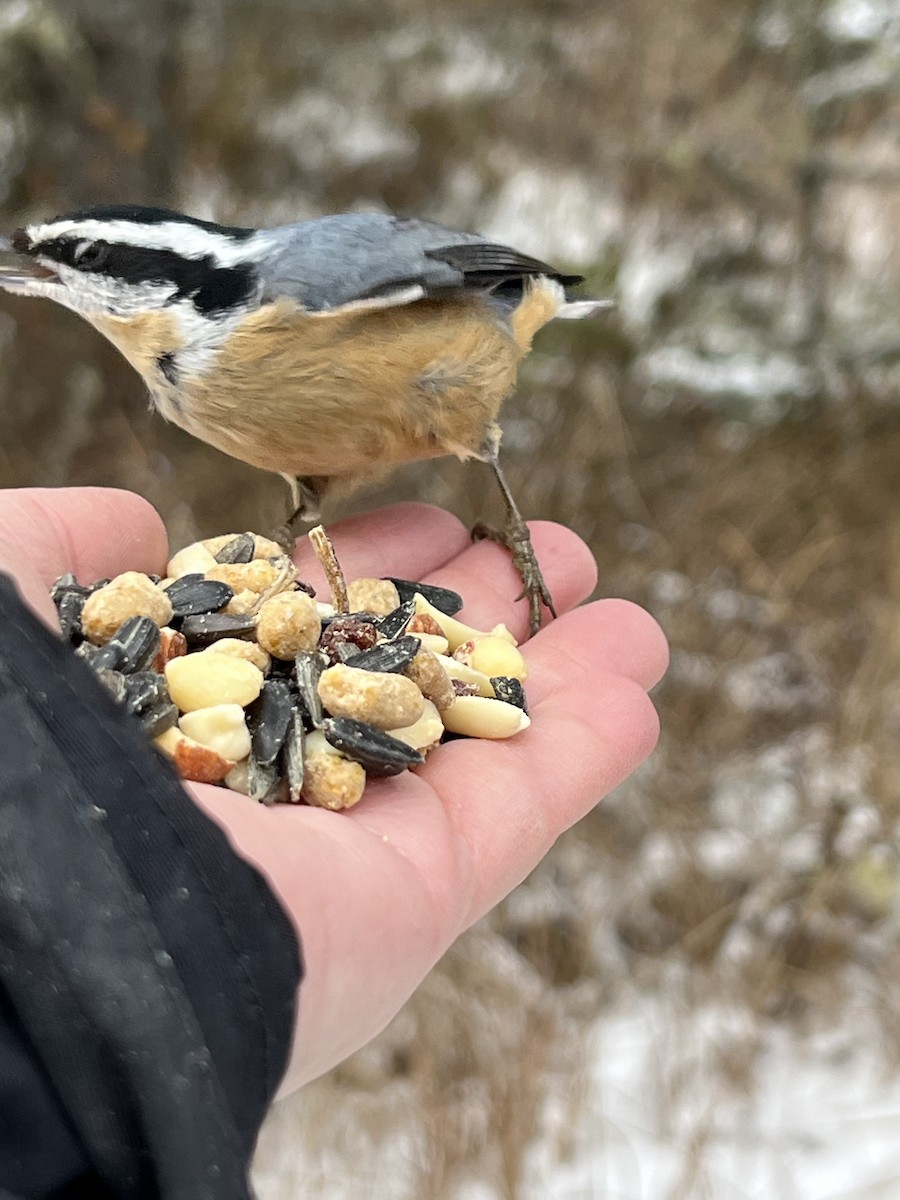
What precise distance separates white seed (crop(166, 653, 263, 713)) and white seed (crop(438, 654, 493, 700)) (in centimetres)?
22

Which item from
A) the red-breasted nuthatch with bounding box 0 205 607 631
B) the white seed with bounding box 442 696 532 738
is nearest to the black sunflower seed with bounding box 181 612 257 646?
the white seed with bounding box 442 696 532 738

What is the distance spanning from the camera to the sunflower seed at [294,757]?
0.85m

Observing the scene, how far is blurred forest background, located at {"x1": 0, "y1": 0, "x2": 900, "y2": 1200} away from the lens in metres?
1.85

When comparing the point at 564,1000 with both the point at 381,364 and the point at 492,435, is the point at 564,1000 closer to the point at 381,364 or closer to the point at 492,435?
the point at 492,435

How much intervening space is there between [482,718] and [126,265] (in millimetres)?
676

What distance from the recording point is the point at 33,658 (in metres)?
0.66

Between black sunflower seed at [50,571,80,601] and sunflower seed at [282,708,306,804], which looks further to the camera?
black sunflower seed at [50,571,80,601]

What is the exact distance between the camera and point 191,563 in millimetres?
1209

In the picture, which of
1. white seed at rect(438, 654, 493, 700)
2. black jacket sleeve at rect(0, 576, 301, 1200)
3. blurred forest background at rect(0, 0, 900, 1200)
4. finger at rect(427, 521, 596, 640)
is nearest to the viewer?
black jacket sleeve at rect(0, 576, 301, 1200)

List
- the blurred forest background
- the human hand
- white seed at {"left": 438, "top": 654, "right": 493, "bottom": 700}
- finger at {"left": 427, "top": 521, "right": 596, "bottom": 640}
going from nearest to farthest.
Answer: the human hand, white seed at {"left": 438, "top": 654, "right": 493, "bottom": 700}, finger at {"left": 427, "top": 521, "right": 596, "bottom": 640}, the blurred forest background

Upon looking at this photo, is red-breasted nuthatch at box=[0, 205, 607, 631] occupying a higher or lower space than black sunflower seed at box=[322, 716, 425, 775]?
higher

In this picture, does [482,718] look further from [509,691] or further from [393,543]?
[393,543]

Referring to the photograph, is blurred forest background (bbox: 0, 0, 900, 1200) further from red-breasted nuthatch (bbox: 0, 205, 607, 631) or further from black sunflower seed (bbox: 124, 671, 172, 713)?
black sunflower seed (bbox: 124, 671, 172, 713)

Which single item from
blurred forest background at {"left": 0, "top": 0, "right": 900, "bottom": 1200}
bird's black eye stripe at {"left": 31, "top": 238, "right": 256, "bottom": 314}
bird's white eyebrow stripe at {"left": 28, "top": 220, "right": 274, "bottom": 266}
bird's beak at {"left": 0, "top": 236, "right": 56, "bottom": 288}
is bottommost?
blurred forest background at {"left": 0, "top": 0, "right": 900, "bottom": 1200}
